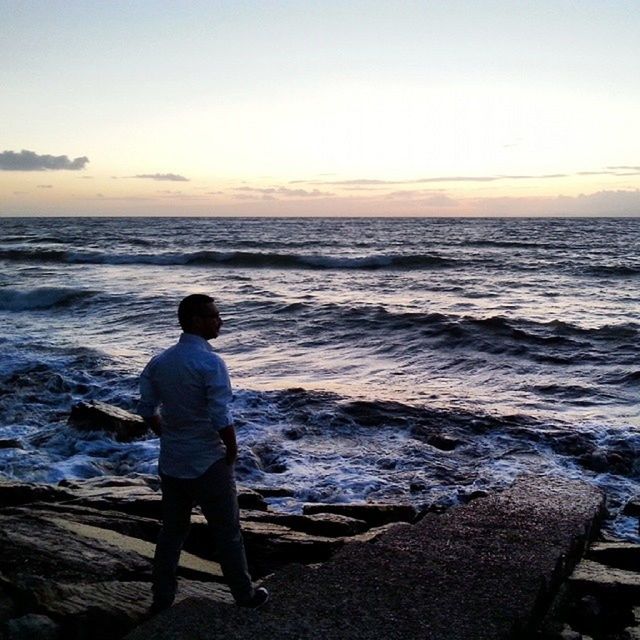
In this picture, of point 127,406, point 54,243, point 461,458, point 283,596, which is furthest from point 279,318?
point 54,243

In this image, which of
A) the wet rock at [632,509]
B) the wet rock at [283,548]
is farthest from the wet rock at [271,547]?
the wet rock at [632,509]

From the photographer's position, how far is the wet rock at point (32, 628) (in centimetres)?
350

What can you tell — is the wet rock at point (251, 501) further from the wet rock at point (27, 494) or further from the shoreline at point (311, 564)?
the wet rock at point (27, 494)

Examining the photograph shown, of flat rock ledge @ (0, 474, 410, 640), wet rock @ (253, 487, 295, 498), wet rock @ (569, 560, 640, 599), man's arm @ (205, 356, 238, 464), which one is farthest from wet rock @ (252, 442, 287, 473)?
man's arm @ (205, 356, 238, 464)

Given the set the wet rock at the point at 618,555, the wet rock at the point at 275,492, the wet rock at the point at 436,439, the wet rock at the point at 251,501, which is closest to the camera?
the wet rock at the point at 618,555

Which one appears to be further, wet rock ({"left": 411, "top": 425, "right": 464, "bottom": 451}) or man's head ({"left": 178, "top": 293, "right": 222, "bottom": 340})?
wet rock ({"left": 411, "top": 425, "right": 464, "bottom": 451})

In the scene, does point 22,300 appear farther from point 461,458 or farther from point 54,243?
point 54,243

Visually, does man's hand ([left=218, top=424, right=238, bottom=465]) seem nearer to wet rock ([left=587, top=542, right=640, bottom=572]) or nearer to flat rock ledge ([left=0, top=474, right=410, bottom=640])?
flat rock ledge ([left=0, top=474, right=410, bottom=640])

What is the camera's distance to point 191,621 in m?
3.64

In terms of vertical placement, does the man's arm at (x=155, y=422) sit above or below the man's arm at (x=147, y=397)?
below

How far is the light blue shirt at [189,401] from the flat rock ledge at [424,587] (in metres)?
0.78

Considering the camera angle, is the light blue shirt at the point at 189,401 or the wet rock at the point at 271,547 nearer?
the light blue shirt at the point at 189,401

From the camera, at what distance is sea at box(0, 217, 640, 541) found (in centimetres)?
814

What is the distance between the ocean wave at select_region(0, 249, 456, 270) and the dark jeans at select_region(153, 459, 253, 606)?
3134 cm
